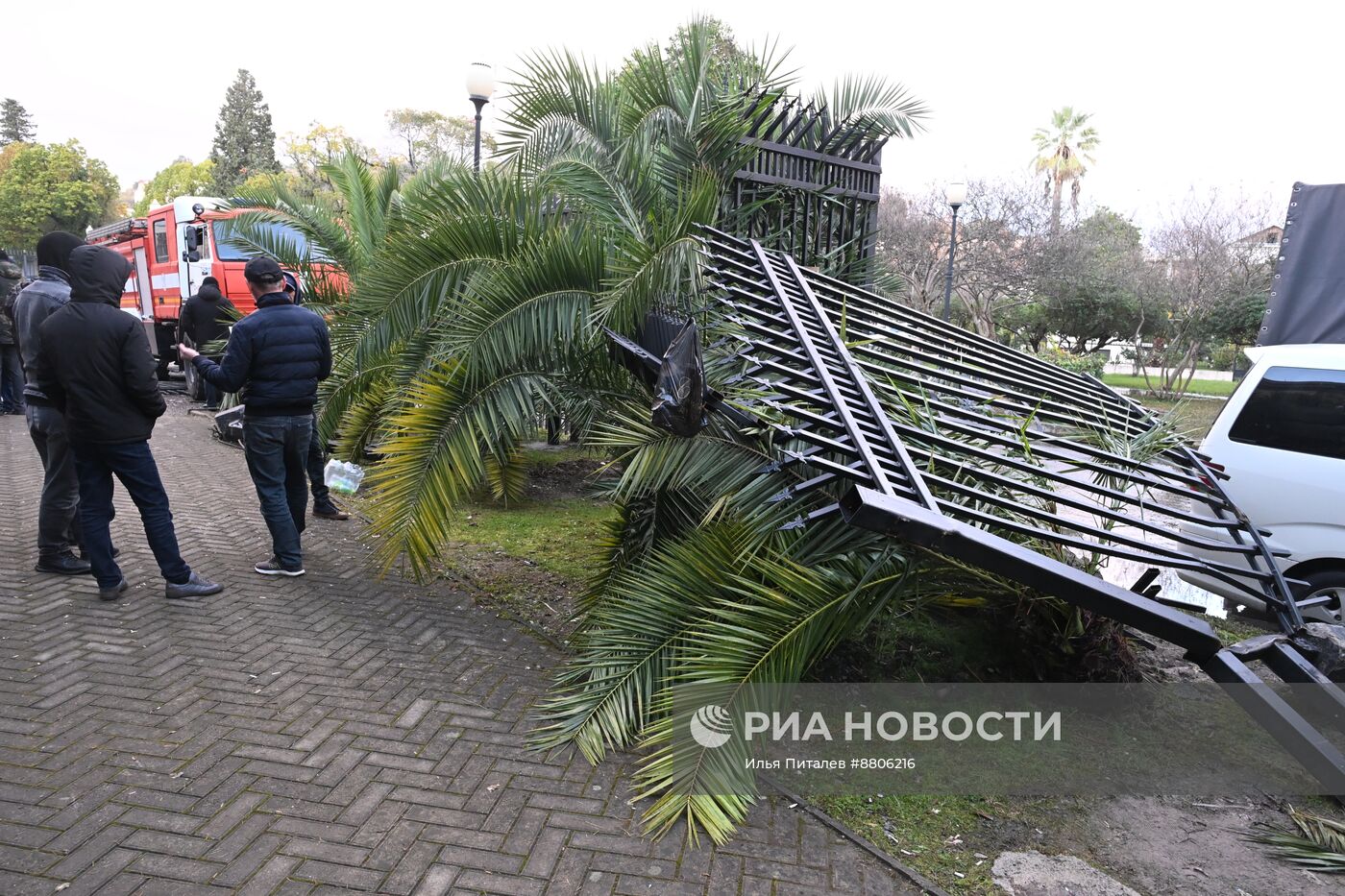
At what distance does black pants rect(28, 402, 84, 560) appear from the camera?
459cm

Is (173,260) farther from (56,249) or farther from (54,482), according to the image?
(54,482)

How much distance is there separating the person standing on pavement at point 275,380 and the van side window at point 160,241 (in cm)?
1140

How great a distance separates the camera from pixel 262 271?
189 inches

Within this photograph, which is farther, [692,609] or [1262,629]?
[1262,629]

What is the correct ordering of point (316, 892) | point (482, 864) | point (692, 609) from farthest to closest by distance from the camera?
1. point (692, 609)
2. point (482, 864)
3. point (316, 892)

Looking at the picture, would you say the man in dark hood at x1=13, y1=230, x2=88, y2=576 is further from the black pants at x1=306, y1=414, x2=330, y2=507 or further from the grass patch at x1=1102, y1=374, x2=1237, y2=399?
the grass patch at x1=1102, y1=374, x2=1237, y2=399

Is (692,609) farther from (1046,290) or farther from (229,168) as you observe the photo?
(229,168)

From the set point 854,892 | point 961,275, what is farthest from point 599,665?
point 961,275

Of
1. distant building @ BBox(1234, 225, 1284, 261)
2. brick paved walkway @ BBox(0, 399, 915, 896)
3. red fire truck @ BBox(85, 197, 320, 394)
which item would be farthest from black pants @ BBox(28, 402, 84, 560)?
distant building @ BBox(1234, 225, 1284, 261)

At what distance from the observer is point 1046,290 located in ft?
73.3

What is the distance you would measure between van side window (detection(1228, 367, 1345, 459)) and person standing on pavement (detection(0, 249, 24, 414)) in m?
12.1

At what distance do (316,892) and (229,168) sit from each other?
5268 cm

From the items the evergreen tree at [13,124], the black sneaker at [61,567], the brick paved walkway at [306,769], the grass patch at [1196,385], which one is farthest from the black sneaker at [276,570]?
the evergreen tree at [13,124]

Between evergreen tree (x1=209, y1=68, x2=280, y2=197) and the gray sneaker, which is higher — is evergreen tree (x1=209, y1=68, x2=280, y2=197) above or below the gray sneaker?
above
